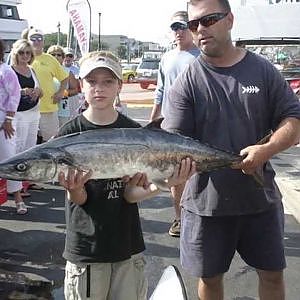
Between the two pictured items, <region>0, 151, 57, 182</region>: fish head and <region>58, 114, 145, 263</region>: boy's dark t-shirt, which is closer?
<region>0, 151, 57, 182</region>: fish head

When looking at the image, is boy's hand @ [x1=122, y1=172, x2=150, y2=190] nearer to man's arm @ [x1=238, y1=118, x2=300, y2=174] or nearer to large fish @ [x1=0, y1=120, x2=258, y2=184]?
large fish @ [x1=0, y1=120, x2=258, y2=184]

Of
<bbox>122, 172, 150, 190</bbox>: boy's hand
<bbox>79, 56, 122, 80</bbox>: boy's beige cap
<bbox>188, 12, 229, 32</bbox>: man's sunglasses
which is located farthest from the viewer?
<bbox>188, 12, 229, 32</bbox>: man's sunglasses

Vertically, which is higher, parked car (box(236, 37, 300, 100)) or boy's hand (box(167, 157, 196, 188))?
boy's hand (box(167, 157, 196, 188))

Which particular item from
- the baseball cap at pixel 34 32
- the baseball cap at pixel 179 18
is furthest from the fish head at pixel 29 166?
the baseball cap at pixel 34 32

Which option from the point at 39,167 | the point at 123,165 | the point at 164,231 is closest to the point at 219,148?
the point at 123,165

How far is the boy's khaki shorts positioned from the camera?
8.75 feet

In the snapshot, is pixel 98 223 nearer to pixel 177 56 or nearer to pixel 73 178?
pixel 73 178

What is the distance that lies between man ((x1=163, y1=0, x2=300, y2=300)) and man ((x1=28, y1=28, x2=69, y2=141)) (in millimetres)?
4774

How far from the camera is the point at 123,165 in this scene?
2.41 metres

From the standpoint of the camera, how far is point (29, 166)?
229cm

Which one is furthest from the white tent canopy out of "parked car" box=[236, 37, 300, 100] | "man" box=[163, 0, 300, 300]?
"man" box=[163, 0, 300, 300]

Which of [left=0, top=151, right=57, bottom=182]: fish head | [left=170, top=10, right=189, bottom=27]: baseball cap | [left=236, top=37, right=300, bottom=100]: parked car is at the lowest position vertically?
[left=236, top=37, right=300, bottom=100]: parked car

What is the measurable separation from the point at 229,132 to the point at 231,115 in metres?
0.10

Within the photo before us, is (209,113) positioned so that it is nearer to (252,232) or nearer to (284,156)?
(252,232)
